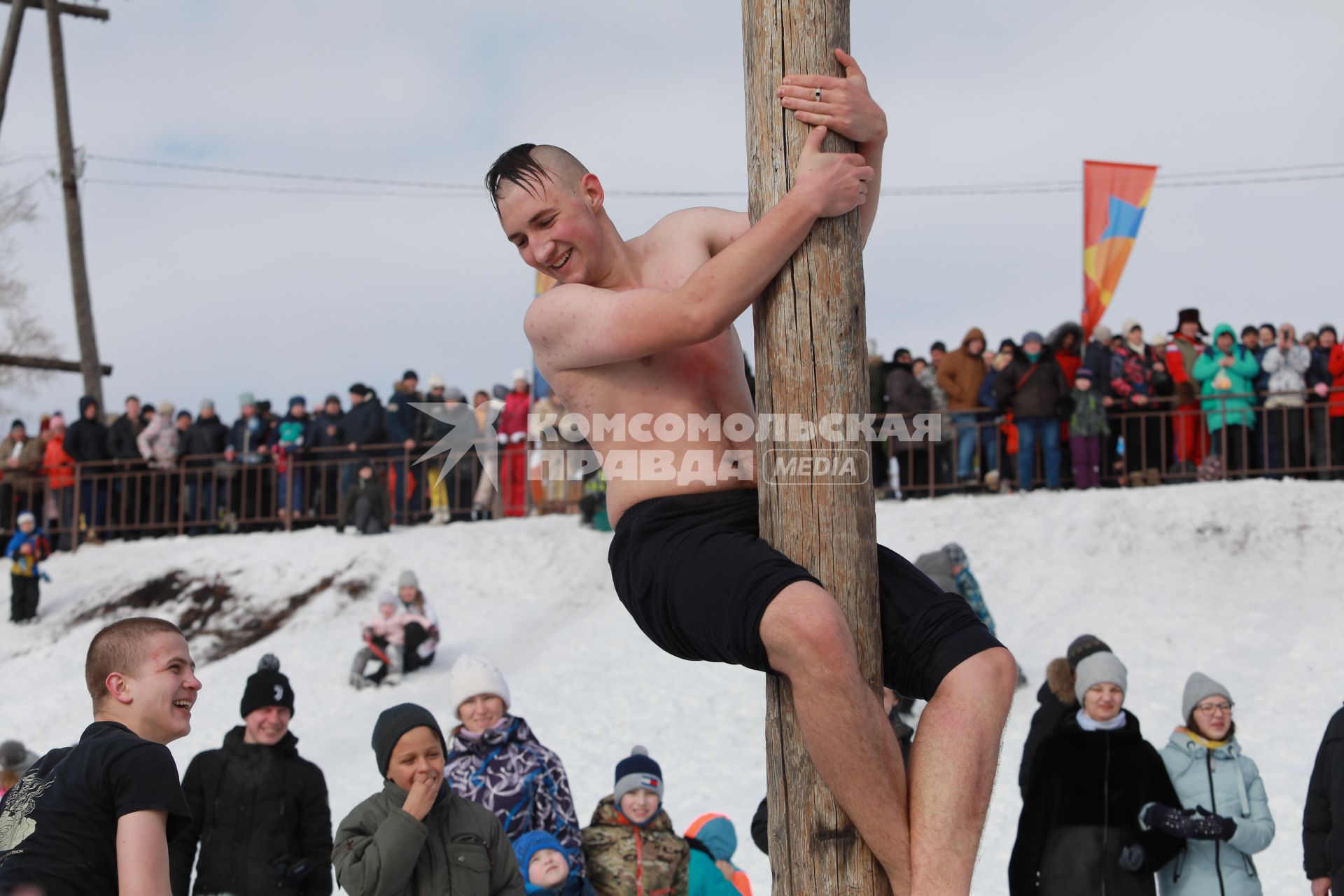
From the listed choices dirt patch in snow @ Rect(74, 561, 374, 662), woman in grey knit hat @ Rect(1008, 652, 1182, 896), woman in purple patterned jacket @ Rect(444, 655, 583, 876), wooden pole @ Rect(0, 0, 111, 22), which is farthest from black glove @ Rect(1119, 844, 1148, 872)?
wooden pole @ Rect(0, 0, 111, 22)

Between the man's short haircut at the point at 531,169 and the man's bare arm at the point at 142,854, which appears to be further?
the man's short haircut at the point at 531,169

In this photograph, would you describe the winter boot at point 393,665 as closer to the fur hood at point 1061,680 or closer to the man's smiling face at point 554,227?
the fur hood at point 1061,680

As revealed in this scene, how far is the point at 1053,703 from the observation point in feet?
19.6

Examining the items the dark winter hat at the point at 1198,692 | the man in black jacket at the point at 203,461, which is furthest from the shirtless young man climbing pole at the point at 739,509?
the man in black jacket at the point at 203,461

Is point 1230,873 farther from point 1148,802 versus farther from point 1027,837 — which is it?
point 1027,837

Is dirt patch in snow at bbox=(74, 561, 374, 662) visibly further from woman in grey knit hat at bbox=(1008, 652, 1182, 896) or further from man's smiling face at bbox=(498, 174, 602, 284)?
man's smiling face at bbox=(498, 174, 602, 284)

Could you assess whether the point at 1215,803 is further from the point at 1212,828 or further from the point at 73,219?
the point at 73,219

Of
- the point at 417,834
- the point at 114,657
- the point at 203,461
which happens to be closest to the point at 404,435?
the point at 203,461

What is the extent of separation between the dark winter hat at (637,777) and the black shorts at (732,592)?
104 inches

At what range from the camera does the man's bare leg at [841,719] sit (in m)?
2.42

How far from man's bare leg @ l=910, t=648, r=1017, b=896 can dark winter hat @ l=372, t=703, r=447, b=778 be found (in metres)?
2.08

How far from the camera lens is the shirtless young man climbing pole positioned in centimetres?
246

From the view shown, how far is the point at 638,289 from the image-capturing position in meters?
2.68

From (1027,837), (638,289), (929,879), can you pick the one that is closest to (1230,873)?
(1027,837)
